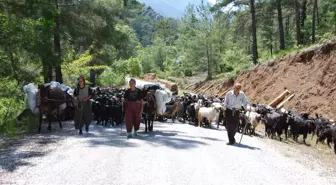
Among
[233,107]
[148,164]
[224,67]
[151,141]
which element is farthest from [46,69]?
[224,67]

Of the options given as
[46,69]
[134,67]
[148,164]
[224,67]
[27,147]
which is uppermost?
[134,67]

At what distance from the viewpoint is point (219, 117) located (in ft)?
62.2

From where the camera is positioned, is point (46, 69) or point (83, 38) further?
point (83, 38)

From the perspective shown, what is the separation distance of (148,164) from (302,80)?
18101mm

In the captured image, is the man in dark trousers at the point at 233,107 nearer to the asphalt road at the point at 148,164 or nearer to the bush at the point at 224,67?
the asphalt road at the point at 148,164

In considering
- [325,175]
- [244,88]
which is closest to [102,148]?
[325,175]

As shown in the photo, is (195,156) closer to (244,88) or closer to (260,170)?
(260,170)

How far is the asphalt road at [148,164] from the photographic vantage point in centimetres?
766

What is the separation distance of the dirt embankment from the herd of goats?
3.39 metres

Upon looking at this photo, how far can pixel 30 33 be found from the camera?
44.4ft

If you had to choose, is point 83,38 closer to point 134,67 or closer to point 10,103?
point 10,103

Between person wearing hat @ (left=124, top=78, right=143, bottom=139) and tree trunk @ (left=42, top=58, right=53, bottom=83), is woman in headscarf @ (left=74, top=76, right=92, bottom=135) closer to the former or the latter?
person wearing hat @ (left=124, top=78, right=143, bottom=139)

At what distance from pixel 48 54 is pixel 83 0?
7513mm

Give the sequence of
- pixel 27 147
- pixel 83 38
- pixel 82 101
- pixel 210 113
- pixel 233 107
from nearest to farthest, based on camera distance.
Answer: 1. pixel 27 147
2. pixel 233 107
3. pixel 82 101
4. pixel 210 113
5. pixel 83 38
